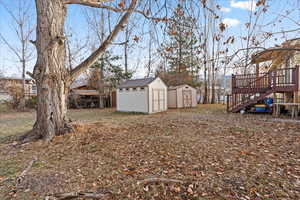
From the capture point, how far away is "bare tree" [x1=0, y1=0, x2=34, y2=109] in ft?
42.0

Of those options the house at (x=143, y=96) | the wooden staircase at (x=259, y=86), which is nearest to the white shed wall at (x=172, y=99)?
the house at (x=143, y=96)

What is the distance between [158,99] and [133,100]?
1916 mm

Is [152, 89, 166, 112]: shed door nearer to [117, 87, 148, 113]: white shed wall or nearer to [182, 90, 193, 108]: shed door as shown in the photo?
[117, 87, 148, 113]: white shed wall

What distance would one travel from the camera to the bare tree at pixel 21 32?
12.8 meters

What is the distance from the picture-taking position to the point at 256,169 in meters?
2.47

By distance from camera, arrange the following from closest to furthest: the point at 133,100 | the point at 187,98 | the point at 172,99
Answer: the point at 133,100, the point at 172,99, the point at 187,98

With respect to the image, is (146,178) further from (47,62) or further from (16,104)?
(16,104)

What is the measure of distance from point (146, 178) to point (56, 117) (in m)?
3.28

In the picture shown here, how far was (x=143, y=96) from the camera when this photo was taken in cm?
1102

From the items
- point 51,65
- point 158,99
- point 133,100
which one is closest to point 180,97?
point 158,99

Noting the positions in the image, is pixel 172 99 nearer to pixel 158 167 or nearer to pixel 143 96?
pixel 143 96

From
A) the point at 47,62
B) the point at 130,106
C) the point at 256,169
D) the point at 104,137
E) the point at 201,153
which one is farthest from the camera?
the point at 130,106

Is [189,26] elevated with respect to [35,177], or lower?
elevated

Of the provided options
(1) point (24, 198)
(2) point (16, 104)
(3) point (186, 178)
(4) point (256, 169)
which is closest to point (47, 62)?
(1) point (24, 198)
